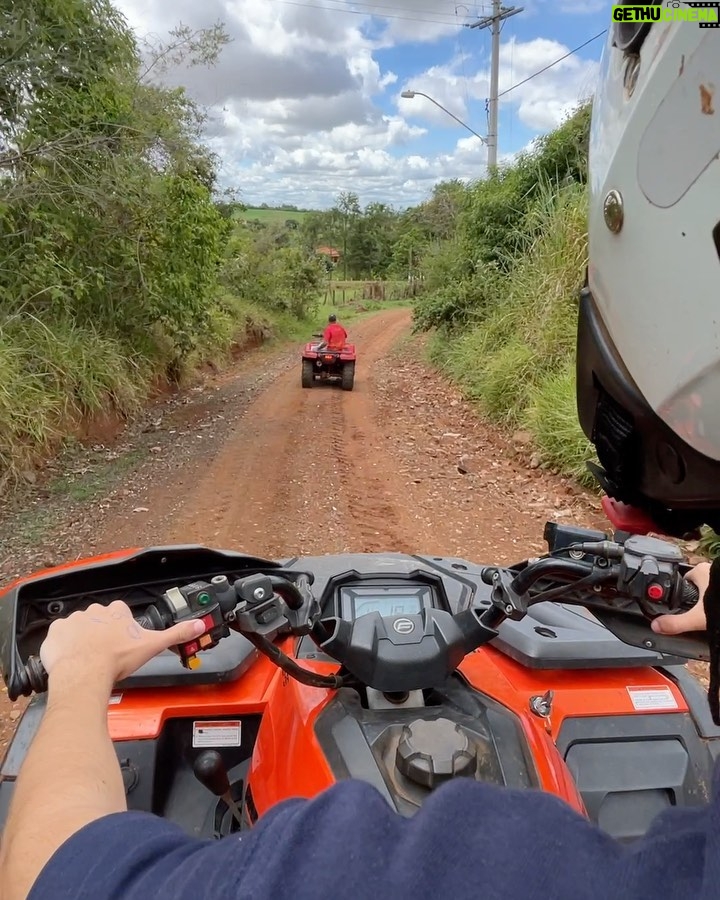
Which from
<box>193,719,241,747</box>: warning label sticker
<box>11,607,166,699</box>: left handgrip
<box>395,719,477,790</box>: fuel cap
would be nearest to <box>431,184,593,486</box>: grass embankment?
<box>193,719,241,747</box>: warning label sticker

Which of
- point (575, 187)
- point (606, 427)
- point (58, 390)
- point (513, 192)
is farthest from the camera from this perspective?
point (513, 192)

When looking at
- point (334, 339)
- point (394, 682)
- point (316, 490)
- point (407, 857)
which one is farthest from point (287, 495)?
point (334, 339)

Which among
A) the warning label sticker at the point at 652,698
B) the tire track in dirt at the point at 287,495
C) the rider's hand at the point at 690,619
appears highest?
the rider's hand at the point at 690,619

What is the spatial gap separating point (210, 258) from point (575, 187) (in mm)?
5746

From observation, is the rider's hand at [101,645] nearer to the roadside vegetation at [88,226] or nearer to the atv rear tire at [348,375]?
the roadside vegetation at [88,226]

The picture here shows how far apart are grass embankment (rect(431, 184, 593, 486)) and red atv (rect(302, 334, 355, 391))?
183cm

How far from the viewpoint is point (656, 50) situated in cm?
101

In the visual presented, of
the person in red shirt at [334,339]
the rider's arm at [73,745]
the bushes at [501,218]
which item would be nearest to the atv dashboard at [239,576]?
the rider's arm at [73,745]

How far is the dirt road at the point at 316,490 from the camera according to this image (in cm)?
540

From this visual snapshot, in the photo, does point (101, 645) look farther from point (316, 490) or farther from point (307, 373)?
point (307, 373)

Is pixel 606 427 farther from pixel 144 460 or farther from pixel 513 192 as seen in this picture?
pixel 513 192

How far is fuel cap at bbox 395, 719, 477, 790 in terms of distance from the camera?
4.16 ft

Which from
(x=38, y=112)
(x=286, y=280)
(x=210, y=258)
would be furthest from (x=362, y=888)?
(x=286, y=280)

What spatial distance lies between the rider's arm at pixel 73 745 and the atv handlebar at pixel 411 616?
0.09m
